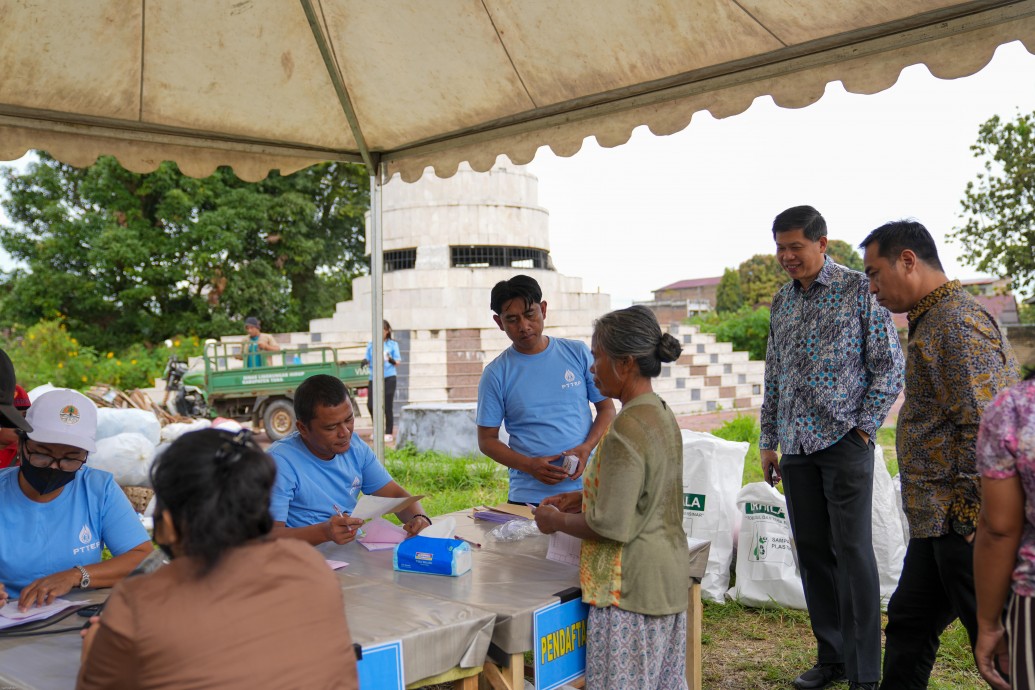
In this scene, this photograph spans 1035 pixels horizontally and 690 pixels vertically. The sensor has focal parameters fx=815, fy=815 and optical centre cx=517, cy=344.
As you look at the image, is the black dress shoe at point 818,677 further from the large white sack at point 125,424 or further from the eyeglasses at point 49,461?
the large white sack at point 125,424

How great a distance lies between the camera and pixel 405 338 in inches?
596

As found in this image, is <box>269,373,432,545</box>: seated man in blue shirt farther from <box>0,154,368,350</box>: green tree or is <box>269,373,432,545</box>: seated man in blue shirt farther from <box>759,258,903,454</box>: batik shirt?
<box>0,154,368,350</box>: green tree

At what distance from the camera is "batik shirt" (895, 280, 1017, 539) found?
2438 millimetres

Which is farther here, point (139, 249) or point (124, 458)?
point (139, 249)

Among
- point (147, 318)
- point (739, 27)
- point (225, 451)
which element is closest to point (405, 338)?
point (147, 318)

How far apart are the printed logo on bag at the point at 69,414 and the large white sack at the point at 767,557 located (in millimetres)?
3407

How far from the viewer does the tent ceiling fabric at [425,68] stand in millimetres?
3092

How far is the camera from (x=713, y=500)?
4711 mm

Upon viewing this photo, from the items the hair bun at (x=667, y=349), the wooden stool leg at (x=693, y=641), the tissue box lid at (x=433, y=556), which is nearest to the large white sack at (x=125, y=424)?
the tissue box lid at (x=433, y=556)

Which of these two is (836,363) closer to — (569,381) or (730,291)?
(569,381)

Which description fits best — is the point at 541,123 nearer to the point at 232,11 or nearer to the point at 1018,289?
the point at 232,11

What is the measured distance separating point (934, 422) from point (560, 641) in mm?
1355

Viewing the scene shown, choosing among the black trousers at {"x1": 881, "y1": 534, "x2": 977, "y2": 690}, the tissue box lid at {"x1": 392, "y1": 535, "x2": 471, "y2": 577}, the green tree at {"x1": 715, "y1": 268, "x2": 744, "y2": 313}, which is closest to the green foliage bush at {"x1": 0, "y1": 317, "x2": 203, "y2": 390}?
the tissue box lid at {"x1": 392, "y1": 535, "x2": 471, "y2": 577}

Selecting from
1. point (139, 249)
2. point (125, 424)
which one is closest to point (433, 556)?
point (125, 424)
